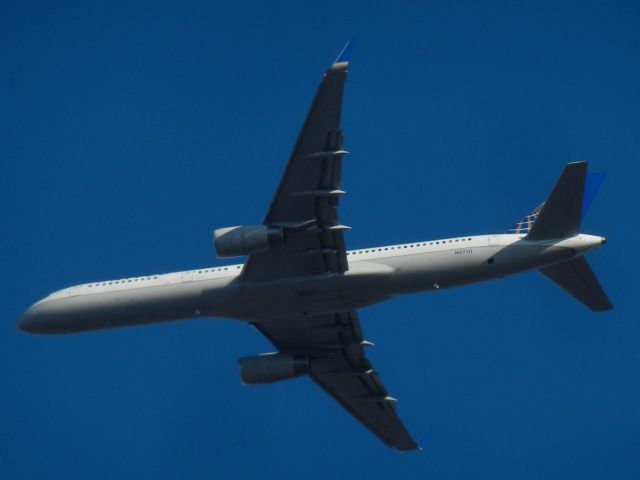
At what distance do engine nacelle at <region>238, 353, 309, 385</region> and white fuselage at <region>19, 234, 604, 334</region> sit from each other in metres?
3.96

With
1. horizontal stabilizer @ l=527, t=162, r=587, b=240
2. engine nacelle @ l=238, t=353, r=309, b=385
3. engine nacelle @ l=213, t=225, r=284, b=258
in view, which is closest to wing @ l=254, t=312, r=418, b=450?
engine nacelle @ l=238, t=353, r=309, b=385

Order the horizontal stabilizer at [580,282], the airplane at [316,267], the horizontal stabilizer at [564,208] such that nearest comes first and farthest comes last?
the horizontal stabilizer at [564,208]
the airplane at [316,267]
the horizontal stabilizer at [580,282]

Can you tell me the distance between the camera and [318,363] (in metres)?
50.8

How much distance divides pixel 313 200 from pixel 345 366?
12662mm

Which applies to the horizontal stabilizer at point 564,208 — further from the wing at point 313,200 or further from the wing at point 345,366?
the wing at point 345,366


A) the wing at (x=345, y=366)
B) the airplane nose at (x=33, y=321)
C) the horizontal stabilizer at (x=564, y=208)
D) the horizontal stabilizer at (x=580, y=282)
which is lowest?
the wing at (x=345, y=366)

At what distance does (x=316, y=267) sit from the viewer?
142 feet

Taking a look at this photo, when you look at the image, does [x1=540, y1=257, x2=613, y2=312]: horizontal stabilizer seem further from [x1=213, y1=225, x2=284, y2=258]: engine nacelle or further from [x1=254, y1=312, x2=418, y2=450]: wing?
[x1=213, y1=225, x2=284, y2=258]: engine nacelle

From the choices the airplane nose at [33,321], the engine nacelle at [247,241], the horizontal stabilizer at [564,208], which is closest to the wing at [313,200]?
the engine nacelle at [247,241]

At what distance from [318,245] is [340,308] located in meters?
3.70

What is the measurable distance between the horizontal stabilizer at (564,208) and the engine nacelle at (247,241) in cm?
1048

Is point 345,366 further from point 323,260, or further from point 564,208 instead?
point 564,208

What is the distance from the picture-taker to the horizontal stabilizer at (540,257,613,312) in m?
43.5

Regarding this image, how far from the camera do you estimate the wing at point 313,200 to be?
37.7 metres
